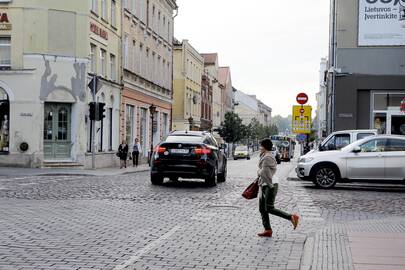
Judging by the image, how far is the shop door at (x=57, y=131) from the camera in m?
30.1

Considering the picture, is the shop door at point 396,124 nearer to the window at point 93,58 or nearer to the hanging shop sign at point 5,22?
the window at point 93,58

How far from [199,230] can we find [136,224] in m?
1.19

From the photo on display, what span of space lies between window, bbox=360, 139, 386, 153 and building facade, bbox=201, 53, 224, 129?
227 ft

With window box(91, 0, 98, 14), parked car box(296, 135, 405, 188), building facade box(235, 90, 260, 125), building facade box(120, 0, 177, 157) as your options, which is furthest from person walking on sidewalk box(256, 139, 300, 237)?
building facade box(235, 90, 260, 125)

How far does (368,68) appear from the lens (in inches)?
1195

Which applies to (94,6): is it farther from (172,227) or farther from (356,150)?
(172,227)

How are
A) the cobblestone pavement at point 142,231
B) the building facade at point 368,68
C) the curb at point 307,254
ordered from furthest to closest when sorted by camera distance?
1. the building facade at point 368,68
2. the cobblestone pavement at point 142,231
3. the curb at point 307,254

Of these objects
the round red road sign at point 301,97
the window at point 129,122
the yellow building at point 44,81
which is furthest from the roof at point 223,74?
the round red road sign at point 301,97

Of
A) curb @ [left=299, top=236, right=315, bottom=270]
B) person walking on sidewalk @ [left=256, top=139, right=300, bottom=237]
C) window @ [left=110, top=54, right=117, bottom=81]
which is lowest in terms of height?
curb @ [left=299, top=236, right=315, bottom=270]

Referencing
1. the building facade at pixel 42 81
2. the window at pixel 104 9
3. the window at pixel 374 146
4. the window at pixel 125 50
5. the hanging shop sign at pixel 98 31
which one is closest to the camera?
the window at pixel 374 146

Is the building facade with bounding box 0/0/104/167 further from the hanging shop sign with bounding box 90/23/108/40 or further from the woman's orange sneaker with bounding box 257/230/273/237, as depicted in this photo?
the woman's orange sneaker with bounding box 257/230/273/237

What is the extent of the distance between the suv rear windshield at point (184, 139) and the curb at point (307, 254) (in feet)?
31.6

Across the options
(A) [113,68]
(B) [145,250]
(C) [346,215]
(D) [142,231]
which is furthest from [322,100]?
(B) [145,250]

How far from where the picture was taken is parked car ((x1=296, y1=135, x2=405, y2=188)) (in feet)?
60.3
